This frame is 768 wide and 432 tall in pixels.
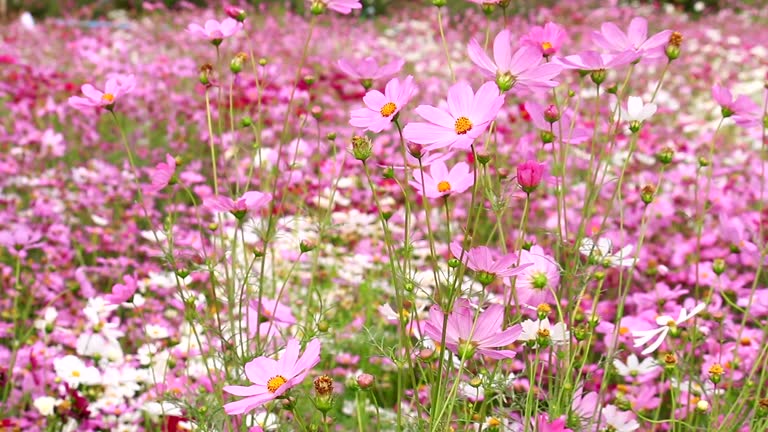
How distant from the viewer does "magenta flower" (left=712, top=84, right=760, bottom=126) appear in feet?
4.04

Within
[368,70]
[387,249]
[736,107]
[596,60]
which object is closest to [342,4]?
[368,70]

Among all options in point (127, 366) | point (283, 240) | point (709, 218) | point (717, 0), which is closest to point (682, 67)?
point (709, 218)

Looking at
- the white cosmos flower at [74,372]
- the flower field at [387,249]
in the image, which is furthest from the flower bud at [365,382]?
the white cosmos flower at [74,372]

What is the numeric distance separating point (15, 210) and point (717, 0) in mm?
11587

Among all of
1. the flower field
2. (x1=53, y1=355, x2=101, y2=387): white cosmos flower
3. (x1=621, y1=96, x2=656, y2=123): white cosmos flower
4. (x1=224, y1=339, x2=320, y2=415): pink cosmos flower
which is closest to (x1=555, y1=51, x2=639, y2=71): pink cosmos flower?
the flower field

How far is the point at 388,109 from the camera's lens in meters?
0.91

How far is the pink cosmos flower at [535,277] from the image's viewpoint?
1.06 metres

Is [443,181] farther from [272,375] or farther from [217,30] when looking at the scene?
[217,30]

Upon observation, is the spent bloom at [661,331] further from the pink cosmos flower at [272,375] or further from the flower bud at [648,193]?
the pink cosmos flower at [272,375]

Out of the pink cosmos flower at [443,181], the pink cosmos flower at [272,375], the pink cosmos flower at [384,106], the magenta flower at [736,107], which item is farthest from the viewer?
the magenta flower at [736,107]

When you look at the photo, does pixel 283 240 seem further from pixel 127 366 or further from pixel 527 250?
pixel 527 250

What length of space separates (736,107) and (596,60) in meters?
0.36

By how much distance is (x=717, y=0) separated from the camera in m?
12.1

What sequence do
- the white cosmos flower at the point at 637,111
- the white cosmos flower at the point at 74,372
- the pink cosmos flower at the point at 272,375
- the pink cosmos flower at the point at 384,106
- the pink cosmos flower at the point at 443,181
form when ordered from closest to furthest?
the pink cosmos flower at the point at 272,375
the pink cosmos flower at the point at 384,106
the pink cosmos flower at the point at 443,181
the white cosmos flower at the point at 637,111
the white cosmos flower at the point at 74,372
